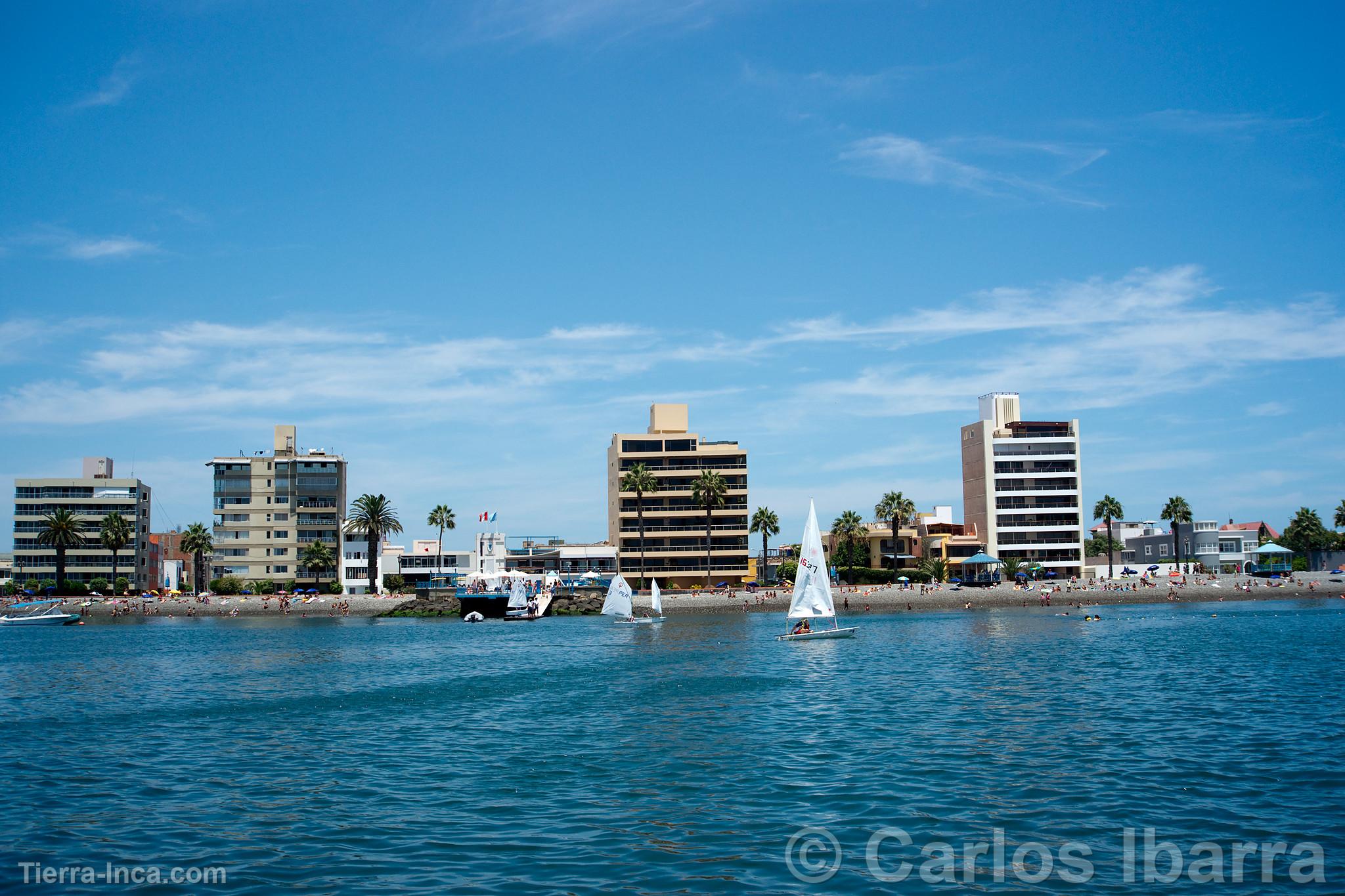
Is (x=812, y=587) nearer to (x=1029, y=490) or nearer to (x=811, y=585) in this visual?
(x=811, y=585)

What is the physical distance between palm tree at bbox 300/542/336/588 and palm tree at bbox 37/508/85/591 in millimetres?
33293

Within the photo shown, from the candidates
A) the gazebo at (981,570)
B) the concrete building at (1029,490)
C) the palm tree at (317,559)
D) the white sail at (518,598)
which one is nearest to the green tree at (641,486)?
the white sail at (518,598)

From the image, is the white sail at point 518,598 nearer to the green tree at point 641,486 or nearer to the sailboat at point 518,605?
the sailboat at point 518,605

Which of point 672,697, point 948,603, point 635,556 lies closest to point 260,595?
point 635,556

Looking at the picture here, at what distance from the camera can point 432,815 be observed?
2284 centimetres

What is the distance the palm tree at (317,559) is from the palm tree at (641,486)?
46.1 m

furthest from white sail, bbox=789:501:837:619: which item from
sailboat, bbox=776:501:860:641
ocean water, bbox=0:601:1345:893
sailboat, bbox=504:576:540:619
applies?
sailboat, bbox=504:576:540:619

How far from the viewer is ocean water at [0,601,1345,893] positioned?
18.9 metres

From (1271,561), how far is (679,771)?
557ft

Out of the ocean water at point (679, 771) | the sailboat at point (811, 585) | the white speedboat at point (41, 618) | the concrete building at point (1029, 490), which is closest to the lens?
the ocean water at point (679, 771)

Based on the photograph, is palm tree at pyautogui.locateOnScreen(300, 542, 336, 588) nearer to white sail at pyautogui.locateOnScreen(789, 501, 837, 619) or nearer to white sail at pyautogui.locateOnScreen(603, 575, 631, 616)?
white sail at pyautogui.locateOnScreen(603, 575, 631, 616)

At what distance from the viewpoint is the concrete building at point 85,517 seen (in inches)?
6452

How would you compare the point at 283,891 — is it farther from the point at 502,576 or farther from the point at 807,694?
the point at 502,576

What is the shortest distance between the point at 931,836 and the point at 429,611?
413 ft
